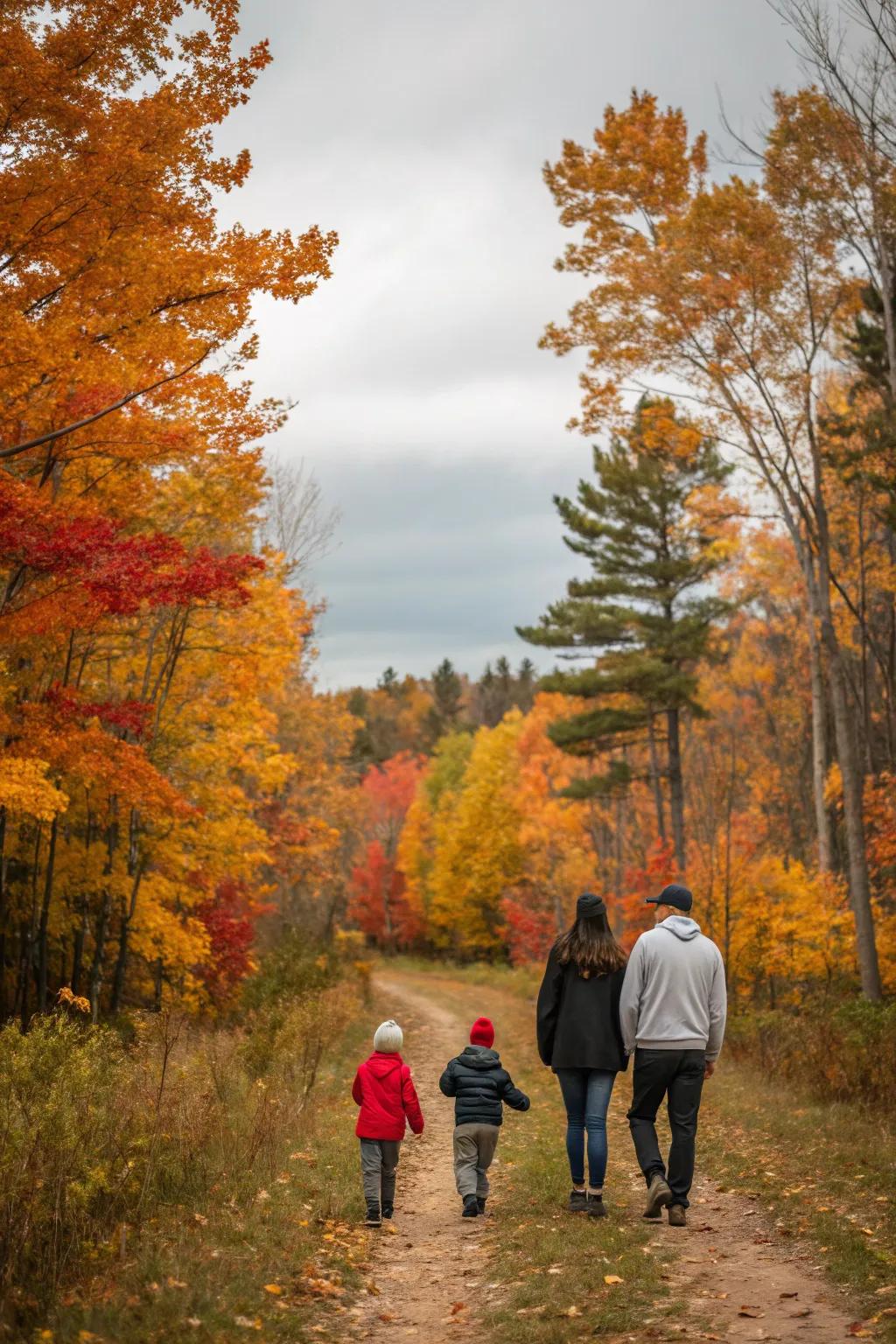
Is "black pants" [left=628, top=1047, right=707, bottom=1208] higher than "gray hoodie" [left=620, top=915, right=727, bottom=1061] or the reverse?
the reverse

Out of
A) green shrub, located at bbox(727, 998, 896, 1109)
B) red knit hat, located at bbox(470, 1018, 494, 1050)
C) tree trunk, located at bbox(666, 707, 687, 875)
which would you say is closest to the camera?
red knit hat, located at bbox(470, 1018, 494, 1050)

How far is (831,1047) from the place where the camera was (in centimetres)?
1246

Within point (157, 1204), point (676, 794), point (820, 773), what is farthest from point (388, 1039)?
point (676, 794)

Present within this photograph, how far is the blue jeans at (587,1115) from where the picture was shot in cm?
677

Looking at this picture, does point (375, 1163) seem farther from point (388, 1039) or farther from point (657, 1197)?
point (657, 1197)

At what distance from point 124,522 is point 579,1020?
351 inches

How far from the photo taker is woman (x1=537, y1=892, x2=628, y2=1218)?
6.80 metres

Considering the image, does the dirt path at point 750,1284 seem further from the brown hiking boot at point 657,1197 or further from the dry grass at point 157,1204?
the dry grass at point 157,1204

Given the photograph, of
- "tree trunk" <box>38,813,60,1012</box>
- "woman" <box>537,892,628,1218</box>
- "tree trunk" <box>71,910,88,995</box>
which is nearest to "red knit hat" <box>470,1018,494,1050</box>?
"woman" <box>537,892,628,1218</box>

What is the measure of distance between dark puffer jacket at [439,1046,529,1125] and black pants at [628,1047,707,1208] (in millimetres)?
930

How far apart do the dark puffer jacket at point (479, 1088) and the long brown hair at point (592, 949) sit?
2.92 ft

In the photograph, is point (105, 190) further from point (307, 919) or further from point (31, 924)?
point (307, 919)

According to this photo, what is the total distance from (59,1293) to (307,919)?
25621mm

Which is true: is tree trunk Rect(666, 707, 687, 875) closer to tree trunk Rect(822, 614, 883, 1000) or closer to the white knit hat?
tree trunk Rect(822, 614, 883, 1000)
